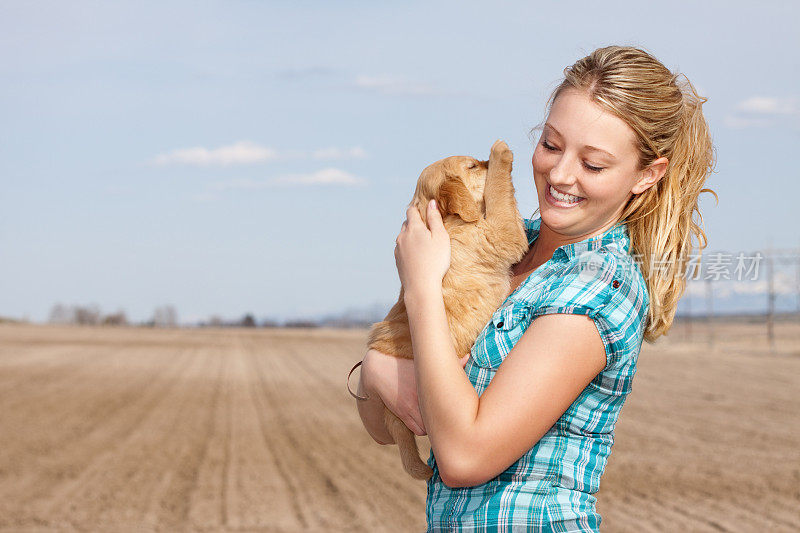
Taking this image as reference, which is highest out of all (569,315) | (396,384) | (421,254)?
(421,254)

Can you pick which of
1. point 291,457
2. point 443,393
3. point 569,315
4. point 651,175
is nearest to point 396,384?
point 443,393

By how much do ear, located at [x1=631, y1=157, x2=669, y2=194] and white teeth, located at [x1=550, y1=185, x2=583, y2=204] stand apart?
17 cm

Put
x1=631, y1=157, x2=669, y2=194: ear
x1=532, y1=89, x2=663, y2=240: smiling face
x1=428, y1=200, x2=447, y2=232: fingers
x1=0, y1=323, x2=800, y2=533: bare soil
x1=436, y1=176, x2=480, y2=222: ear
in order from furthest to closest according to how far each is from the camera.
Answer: x1=0, y1=323, x2=800, y2=533: bare soil → x1=436, y1=176, x2=480, y2=222: ear → x1=428, y1=200, x2=447, y2=232: fingers → x1=631, y1=157, x2=669, y2=194: ear → x1=532, y1=89, x2=663, y2=240: smiling face

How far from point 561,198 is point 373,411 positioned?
95cm

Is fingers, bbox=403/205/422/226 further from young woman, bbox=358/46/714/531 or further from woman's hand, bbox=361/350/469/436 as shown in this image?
woman's hand, bbox=361/350/469/436

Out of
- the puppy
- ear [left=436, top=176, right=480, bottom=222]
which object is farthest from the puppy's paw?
ear [left=436, top=176, right=480, bottom=222]

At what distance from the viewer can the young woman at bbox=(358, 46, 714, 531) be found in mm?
1978

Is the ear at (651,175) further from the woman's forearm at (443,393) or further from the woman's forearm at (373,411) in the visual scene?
the woman's forearm at (373,411)

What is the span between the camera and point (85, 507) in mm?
10906

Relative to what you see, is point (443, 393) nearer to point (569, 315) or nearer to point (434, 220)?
point (569, 315)

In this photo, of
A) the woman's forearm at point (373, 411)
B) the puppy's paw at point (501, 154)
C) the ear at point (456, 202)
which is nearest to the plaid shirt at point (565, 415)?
the woman's forearm at point (373, 411)

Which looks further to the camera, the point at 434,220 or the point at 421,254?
the point at 434,220

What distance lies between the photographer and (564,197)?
2326mm

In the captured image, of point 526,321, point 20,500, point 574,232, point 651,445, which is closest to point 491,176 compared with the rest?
point 574,232
